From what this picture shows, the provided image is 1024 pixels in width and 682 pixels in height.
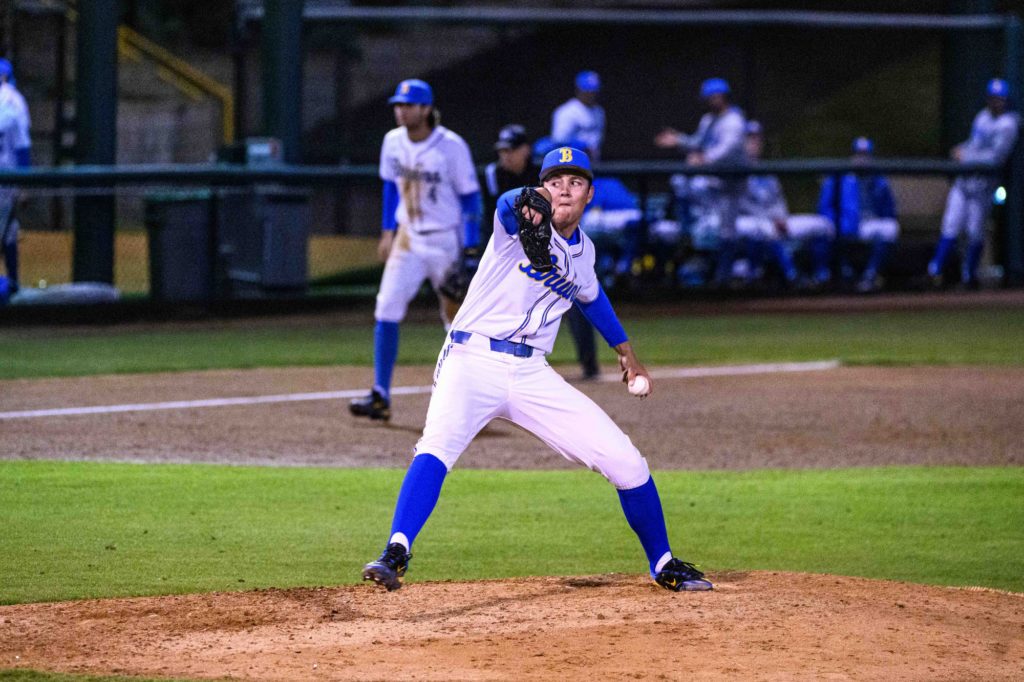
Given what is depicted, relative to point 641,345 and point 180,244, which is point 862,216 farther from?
point 180,244

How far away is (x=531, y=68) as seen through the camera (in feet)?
82.2

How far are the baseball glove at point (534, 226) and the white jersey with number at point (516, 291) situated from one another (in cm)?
10

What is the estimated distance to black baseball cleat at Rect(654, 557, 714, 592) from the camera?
588 cm

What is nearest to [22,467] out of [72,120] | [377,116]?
[72,120]

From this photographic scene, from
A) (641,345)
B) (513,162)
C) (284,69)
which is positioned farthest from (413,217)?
(284,69)

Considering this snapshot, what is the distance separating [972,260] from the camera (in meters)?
18.9

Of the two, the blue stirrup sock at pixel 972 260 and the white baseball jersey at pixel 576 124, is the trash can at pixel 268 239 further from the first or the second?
the blue stirrup sock at pixel 972 260

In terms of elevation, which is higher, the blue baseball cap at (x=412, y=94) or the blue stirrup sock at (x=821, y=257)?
the blue baseball cap at (x=412, y=94)

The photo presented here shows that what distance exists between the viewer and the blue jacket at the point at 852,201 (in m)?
18.5

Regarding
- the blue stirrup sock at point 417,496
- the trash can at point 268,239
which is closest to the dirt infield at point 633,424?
the blue stirrup sock at point 417,496

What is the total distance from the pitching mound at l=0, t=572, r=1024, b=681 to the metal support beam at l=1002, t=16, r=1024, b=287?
45.9 feet

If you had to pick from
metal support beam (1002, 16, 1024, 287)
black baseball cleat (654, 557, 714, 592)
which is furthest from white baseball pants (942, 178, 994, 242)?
black baseball cleat (654, 557, 714, 592)

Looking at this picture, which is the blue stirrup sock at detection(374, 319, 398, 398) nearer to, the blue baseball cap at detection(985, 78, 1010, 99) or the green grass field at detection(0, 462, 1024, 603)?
the green grass field at detection(0, 462, 1024, 603)

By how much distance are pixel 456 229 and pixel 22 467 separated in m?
3.40
